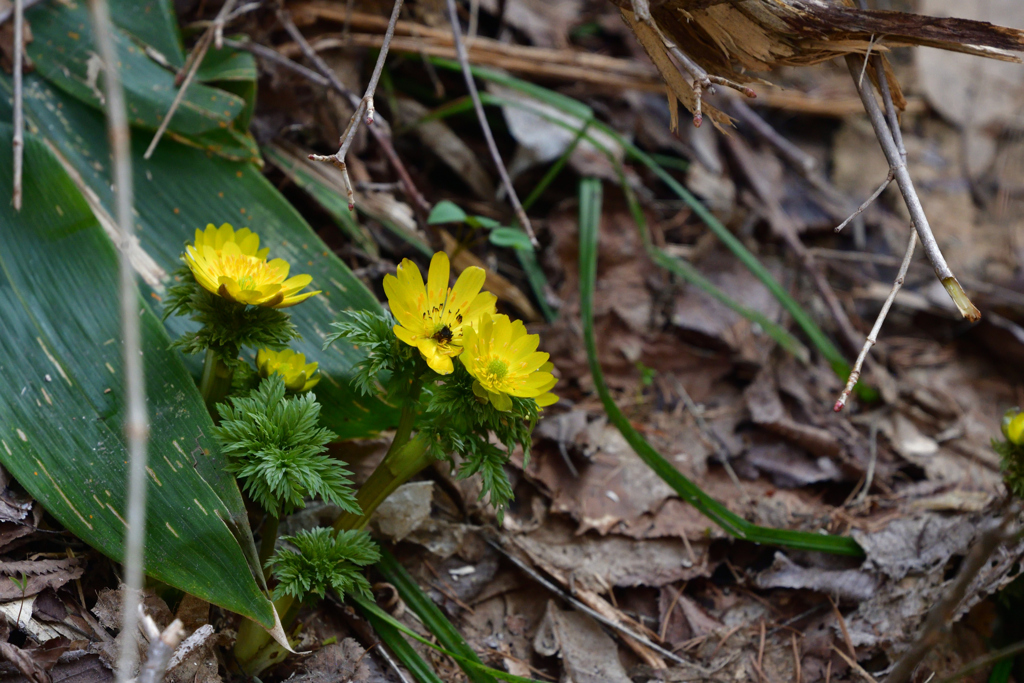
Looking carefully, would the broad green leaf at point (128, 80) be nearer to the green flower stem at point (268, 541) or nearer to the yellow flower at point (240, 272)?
the yellow flower at point (240, 272)

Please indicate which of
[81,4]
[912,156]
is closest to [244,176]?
[81,4]

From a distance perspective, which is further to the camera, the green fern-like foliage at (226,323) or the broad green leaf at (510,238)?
the broad green leaf at (510,238)

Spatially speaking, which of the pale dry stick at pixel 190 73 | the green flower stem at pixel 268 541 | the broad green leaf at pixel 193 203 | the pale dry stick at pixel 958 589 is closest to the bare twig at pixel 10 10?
the broad green leaf at pixel 193 203

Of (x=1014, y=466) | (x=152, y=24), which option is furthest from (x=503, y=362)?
(x=152, y=24)

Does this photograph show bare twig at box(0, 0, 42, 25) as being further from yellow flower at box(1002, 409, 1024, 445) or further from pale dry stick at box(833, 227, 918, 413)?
yellow flower at box(1002, 409, 1024, 445)

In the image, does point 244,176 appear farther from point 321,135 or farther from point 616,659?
point 616,659
